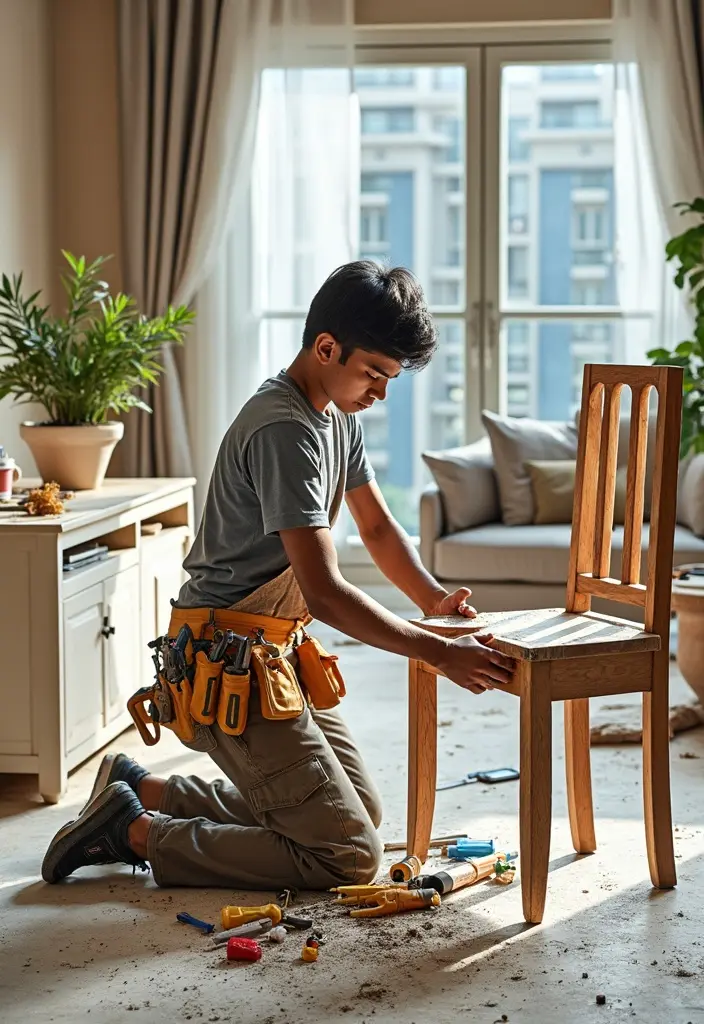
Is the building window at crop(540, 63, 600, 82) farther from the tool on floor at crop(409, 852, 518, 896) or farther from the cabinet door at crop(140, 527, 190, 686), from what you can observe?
the tool on floor at crop(409, 852, 518, 896)

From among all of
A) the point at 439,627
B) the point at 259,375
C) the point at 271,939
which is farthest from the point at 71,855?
the point at 259,375

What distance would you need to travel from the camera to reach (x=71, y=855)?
99.5 inches

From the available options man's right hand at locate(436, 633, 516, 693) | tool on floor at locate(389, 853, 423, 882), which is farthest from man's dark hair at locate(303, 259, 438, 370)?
tool on floor at locate(389, 853, 423, 882)

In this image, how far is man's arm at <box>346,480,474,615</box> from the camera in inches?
108

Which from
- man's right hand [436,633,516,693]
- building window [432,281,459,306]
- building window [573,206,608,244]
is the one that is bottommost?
man's right hand [436,633,516,693]

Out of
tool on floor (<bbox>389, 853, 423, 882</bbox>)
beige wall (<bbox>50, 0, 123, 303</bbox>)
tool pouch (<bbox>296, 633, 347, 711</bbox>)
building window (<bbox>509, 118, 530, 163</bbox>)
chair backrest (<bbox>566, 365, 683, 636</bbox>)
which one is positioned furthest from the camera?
building window (<bbox>509, 118, 530, 163</bbox>)

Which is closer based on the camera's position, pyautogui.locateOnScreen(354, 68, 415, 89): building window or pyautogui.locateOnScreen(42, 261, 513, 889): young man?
pyautogui.locateOnScreen(42, 261, 513, 889): young man

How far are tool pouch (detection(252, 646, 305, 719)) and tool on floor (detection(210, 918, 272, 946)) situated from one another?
37 cm

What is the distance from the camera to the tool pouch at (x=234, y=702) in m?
2.42

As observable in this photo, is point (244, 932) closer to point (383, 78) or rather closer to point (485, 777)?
point (485, 777)

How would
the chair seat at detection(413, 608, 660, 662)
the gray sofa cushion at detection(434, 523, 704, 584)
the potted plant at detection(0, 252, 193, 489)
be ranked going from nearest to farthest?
the chair seat at detection(413, 608, 660, 662) → the potted plant at detection(0, 252, 193, 489) → the gray sofa cushion at detection(434, 523, 704, 584)

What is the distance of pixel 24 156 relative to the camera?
5.12 m

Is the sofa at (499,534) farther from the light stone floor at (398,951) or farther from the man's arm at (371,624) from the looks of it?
the man's arm at (371,624)

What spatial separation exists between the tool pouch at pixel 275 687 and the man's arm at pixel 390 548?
379 mm
